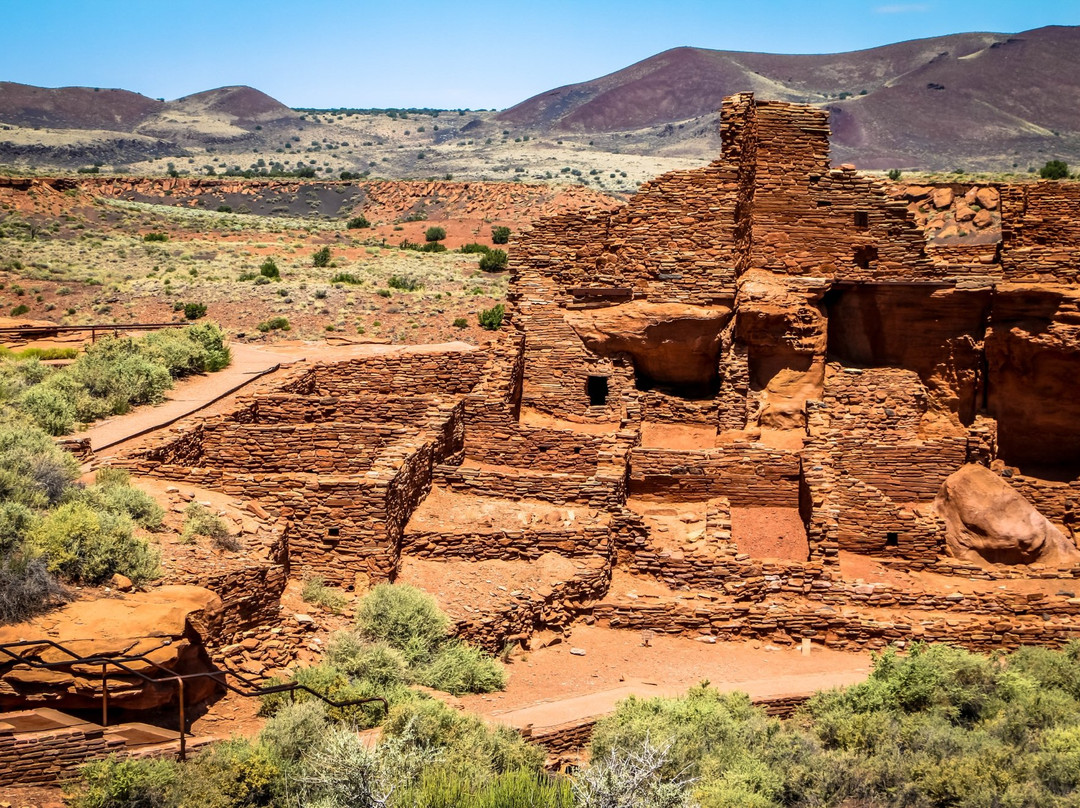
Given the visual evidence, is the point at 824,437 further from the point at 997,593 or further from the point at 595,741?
the point at 595,741

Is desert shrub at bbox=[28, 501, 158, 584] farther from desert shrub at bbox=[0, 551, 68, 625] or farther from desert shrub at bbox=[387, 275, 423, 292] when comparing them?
desert shrub at bbox=[387, 275, 423, 292]

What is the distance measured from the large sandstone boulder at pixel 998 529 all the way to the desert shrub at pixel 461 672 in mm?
7141

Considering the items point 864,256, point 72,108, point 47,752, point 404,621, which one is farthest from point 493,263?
point 72,108

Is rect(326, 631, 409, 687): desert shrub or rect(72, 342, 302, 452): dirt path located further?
rect(72, 342, 302, 452): dirt path

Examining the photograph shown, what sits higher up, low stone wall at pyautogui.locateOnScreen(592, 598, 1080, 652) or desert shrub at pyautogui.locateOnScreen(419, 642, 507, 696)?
desert shrub at pyautogui.locateOnScreen(419, 642, 507, 696)

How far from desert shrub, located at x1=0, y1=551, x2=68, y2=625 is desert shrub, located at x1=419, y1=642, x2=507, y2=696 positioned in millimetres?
3545

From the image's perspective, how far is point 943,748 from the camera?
971 centimetres

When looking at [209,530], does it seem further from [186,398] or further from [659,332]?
[659,332]

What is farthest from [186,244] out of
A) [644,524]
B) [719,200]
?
[644,524]

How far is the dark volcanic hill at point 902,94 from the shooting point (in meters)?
93.2

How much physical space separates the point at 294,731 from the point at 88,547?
293 centimetres

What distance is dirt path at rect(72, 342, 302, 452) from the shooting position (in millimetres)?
15164

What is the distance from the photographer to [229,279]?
111 feet

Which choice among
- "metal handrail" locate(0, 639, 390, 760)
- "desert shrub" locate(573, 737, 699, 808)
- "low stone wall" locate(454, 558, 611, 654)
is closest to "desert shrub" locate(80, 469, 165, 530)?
"metal handrail" locate(0, 639, 390, 760)
